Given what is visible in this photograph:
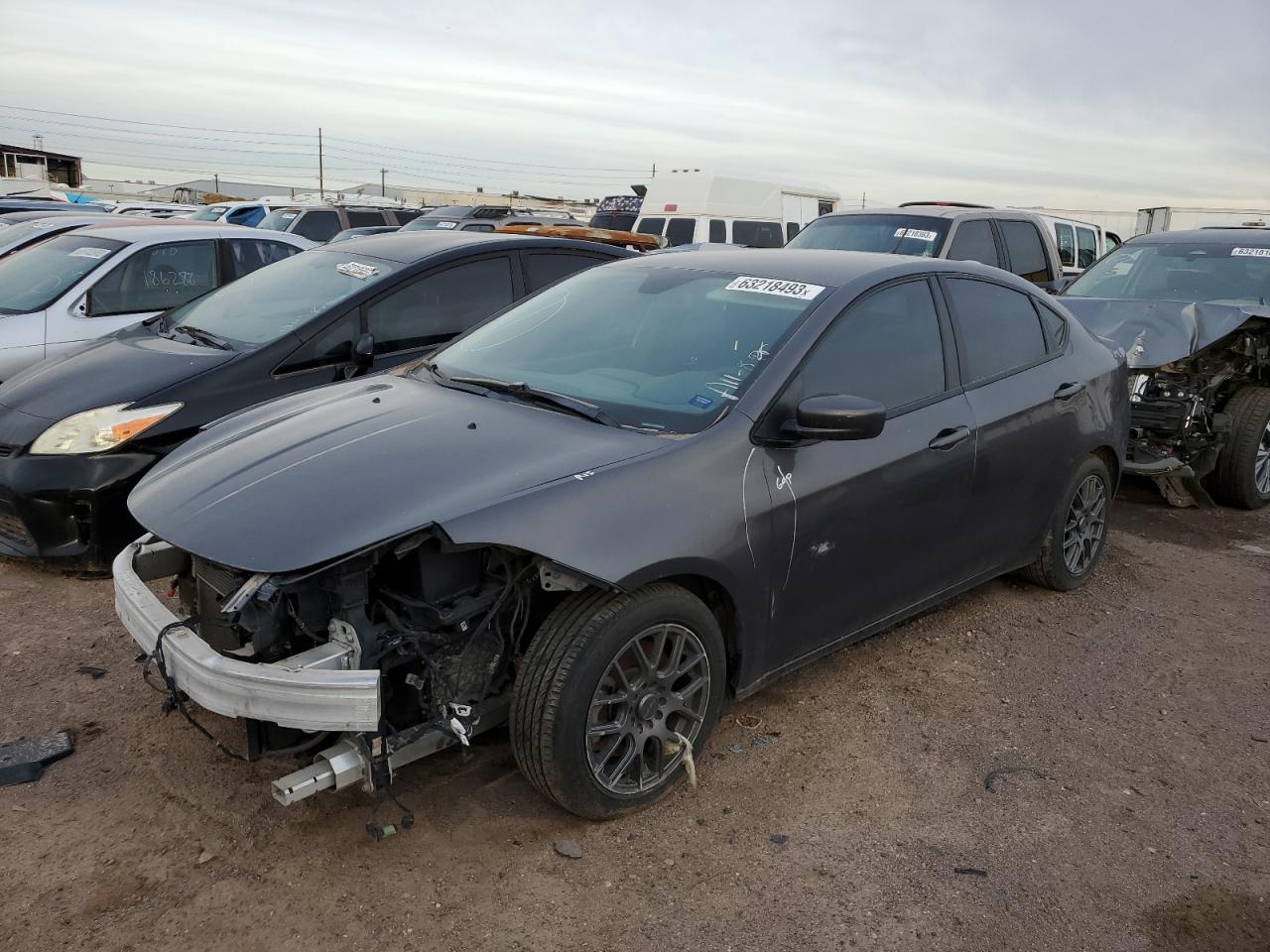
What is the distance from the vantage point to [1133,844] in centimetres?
320

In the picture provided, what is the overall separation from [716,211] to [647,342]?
13.2m

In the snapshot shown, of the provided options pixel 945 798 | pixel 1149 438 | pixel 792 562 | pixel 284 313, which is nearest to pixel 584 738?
pixel 792 562

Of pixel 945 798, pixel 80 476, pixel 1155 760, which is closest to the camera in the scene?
pixel 945 798

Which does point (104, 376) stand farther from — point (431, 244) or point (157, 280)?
point (157, 280)

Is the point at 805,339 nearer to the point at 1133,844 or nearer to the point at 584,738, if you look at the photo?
the point at 584,738

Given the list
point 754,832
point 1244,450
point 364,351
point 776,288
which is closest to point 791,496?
point 776,288

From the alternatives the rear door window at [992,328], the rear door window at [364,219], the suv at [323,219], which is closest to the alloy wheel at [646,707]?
the rear door window at [992,328]

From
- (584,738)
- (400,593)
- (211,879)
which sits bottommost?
(211,879)

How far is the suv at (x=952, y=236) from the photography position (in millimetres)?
9078

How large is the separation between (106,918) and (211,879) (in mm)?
272

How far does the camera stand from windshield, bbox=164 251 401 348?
5.46 meters

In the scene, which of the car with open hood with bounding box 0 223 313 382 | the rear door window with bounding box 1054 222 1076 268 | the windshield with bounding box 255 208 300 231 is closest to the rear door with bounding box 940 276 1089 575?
the car with open hood with bounding box 0 223 313 382

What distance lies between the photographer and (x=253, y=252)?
795cm

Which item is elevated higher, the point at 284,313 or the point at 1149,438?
the point at 284,313
